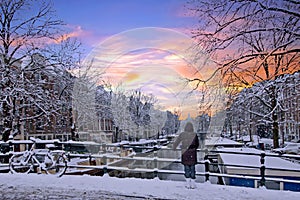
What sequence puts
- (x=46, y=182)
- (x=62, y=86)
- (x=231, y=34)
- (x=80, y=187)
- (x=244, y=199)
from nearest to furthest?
1. (x=244, y=199)
2. (x=80, y=187)
3. (x=46, y=182)
4. (x=231, y=34)
5. (x=62, y=86)

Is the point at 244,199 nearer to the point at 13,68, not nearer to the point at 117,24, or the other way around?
the point at 117,24

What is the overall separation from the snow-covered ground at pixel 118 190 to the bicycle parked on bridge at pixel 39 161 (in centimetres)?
90

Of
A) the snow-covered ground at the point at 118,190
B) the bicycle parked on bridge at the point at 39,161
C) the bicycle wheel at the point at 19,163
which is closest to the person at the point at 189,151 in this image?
the snow-covered ground at the point at 118,190

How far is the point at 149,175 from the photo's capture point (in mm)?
13758

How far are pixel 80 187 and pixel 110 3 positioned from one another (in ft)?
23.2

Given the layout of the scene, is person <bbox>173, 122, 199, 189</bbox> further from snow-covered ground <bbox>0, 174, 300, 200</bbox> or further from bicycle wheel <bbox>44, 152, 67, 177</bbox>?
bicycle wheel <bbox>44, 152, 67, 177</bbox>

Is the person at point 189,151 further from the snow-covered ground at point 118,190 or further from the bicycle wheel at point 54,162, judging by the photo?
the bicycle wheel at point 54,162

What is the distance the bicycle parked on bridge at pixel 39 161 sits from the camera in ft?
30.6

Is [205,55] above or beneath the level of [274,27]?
beneath

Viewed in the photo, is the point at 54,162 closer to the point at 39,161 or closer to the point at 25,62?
the point at 39,161

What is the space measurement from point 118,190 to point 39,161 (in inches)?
147

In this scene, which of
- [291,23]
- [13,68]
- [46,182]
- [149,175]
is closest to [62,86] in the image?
[13,68]

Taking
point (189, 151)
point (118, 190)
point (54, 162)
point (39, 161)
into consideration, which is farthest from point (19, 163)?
point (189, 151)

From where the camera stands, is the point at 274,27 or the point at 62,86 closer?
the point at 274,27
